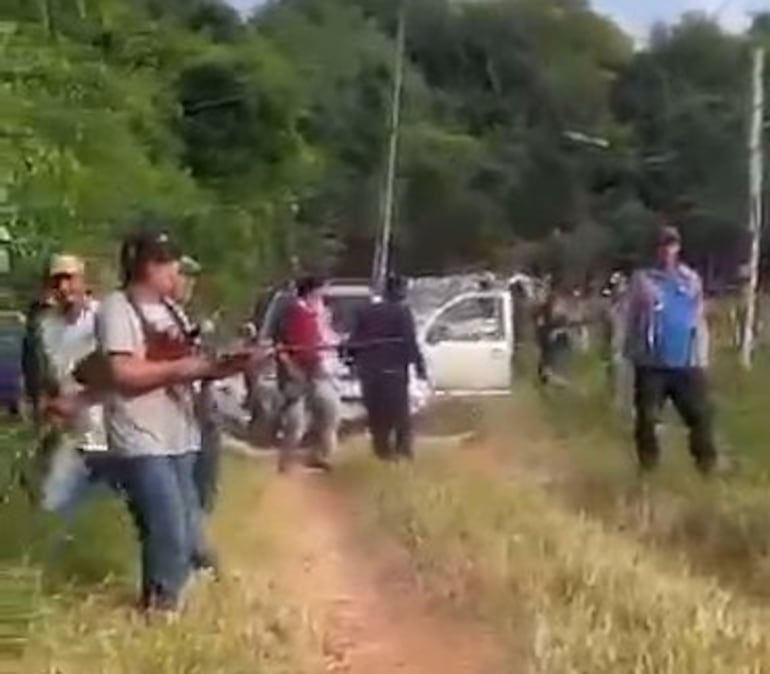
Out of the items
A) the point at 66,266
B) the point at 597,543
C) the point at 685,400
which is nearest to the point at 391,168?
the point at 685,400

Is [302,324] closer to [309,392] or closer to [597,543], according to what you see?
[309,392]

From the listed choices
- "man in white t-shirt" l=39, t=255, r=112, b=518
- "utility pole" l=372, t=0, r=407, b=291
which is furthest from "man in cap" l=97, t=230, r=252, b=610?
"utility pole" l=372, t=0, r=407, b=291

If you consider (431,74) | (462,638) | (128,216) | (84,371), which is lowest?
(462,638)

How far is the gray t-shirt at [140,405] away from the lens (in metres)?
8.54

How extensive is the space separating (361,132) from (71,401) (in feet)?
56.4

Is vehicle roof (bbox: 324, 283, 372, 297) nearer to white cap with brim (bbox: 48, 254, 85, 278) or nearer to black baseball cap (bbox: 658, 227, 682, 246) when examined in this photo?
black baseball cap (bbox: 658, 227, 682, 246)

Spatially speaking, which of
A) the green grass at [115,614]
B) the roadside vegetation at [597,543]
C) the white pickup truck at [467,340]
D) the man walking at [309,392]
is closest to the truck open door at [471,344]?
the white pickup truck at [467,340]

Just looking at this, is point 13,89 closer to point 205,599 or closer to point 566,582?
point 205,599

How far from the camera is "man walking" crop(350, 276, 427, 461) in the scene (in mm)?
17734

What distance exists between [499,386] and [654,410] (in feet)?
37.6

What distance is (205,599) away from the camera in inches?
361

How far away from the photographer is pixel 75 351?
9.78 metres

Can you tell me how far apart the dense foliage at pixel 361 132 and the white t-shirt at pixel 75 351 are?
0.29 metres

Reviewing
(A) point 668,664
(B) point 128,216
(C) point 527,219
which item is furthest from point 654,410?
(C) point 527,219
